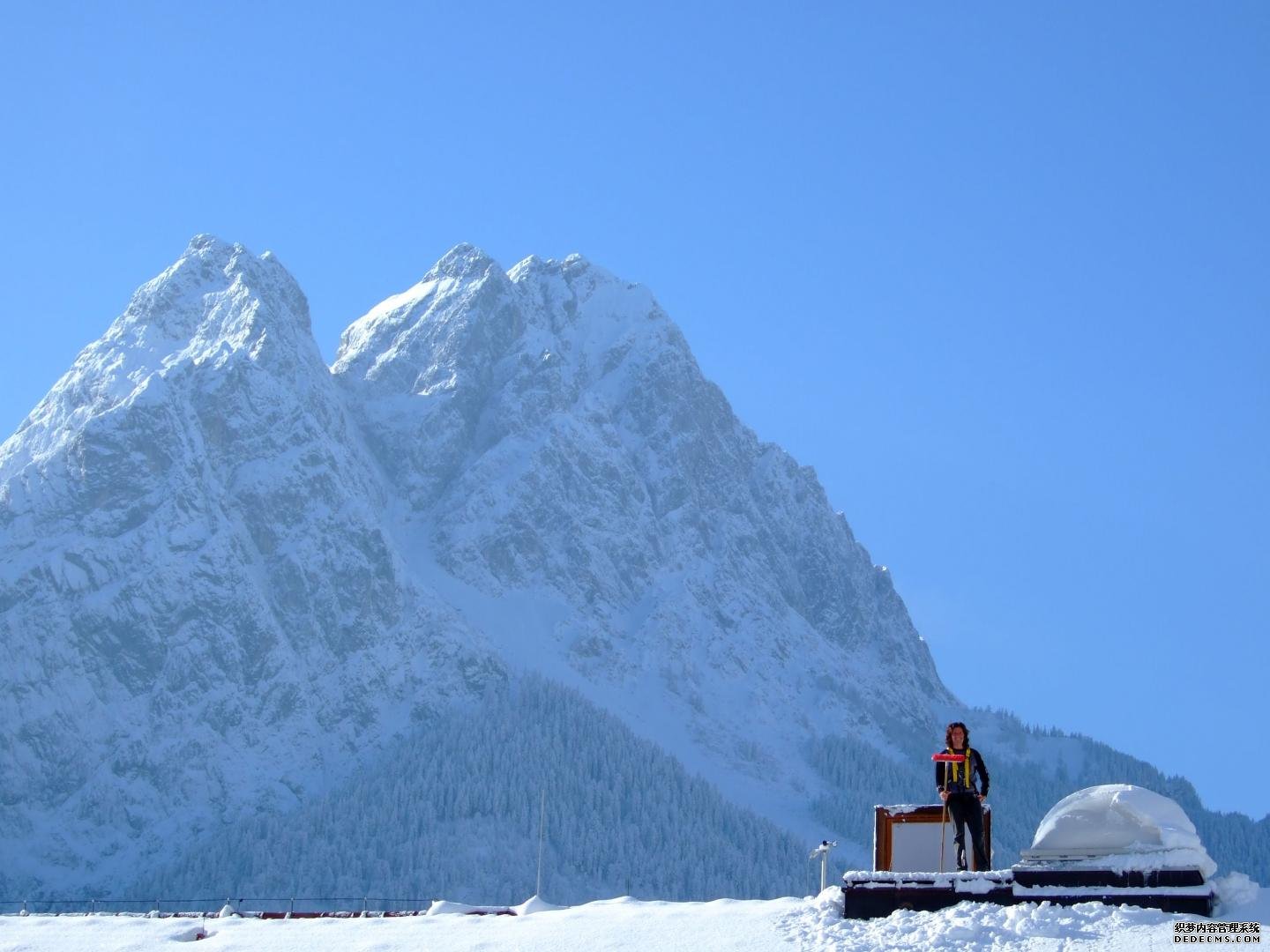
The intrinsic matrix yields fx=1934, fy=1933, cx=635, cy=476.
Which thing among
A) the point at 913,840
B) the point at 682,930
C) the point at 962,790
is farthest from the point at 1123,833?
the point at 682,930

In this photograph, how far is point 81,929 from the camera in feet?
112

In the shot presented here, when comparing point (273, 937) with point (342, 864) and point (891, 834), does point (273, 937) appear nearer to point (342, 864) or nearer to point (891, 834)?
point (891, 834)

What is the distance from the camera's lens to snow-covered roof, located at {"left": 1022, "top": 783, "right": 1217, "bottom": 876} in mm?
27297

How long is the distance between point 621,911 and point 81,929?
10309 millimetres

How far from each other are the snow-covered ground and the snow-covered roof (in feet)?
2.89

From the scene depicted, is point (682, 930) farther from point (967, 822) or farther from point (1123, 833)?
point (1123, 833)

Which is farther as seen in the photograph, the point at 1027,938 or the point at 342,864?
the point at 342,864

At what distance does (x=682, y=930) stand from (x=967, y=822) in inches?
186

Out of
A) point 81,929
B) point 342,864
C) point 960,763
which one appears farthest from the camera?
point 342,864

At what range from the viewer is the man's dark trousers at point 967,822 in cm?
2953

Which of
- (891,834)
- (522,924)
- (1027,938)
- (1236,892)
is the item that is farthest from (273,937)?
(1236,892)

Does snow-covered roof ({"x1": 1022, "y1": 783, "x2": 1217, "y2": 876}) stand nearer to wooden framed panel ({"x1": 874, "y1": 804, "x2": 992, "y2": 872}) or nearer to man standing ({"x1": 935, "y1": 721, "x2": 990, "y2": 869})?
man standing ({"x1": 935, "y1": 721, "x2": 990, "y2": 869})

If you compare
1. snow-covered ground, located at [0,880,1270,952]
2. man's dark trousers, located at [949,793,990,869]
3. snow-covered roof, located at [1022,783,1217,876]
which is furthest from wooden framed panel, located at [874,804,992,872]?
snow-covered roof, located at [1022,783,1217,876]

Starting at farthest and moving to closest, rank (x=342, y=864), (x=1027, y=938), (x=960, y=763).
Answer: (x=342, y=864), (x=960, y=763), (x=1027, y=938)
